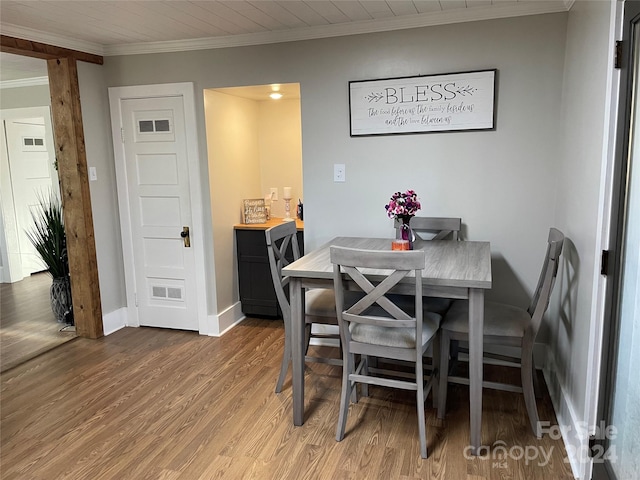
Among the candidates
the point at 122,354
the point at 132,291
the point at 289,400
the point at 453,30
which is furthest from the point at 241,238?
the point at 453,30

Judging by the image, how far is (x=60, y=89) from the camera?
3561mm

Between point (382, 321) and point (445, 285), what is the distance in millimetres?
337

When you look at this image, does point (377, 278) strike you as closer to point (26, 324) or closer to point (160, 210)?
point (160, 210)

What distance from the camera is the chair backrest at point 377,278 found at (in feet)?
6.79

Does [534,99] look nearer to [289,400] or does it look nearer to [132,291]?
A: [289,400]

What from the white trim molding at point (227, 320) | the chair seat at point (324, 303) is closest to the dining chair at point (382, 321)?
the chair seat at point (324, 303)

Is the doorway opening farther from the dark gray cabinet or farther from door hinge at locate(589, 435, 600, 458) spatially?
door hinge at locate(589, 435, 600, 458)

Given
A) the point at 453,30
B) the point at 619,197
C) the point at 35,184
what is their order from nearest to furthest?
the point at 619,197, the point at 453,30, the point at 35,184

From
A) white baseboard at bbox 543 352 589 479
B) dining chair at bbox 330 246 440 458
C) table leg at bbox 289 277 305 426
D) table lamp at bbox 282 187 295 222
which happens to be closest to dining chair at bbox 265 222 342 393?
table leg at bbox 289 277 305 426

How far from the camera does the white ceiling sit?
2746 mm

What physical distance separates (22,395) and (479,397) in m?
2.73

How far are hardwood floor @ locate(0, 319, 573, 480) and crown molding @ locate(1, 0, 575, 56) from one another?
7.50ft

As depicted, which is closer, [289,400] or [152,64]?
[289,400]

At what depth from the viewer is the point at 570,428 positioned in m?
2.26
